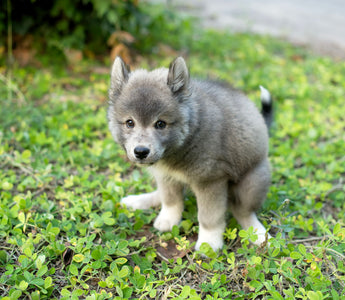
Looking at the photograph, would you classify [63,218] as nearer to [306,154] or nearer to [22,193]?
[22,193]

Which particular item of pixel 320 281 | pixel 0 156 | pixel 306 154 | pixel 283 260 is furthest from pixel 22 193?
pixel 306 154

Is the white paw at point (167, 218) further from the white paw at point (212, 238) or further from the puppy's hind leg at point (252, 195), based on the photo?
the puppy's hind leg at point (252, 195)

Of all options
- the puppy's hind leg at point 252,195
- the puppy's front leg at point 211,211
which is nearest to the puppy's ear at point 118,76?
the puppy's front leg at point 211,211

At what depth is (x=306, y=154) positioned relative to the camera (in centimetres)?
522

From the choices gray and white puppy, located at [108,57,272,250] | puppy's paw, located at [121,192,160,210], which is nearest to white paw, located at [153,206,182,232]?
gray and white puppy, located at [108,57,272,250]

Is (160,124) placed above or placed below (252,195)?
above

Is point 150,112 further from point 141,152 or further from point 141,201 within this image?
point 141,201

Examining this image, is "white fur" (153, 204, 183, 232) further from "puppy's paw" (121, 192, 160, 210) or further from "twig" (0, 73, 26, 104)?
"twig" (0, 73, 26, 104)

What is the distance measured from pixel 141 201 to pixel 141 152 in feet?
3.84

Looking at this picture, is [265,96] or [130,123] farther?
[265,96]

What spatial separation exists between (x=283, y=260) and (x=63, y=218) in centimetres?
201

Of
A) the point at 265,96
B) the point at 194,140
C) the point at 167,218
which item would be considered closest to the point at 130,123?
the point at 194,140

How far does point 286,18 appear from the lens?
1127 centimetres

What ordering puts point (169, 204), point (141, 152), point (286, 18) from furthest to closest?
point (286, 18)
point (169, 204)
point (141, 152)
